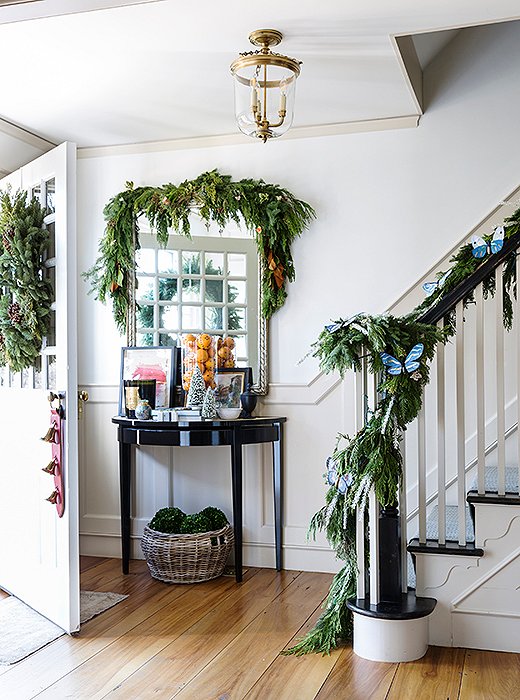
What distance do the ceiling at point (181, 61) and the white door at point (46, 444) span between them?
38 cm

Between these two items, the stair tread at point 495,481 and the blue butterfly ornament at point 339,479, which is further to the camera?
the stair tread at point 495,481

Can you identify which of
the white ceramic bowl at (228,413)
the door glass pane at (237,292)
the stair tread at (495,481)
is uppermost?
the door glass pane at (237,292)

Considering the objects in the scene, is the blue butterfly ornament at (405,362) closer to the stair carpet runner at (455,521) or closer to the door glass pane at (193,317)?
the stair carpet runner at (455,521)

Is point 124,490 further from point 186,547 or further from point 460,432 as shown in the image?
point 460,432

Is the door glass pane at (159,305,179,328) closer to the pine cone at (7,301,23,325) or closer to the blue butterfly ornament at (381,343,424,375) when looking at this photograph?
the pine cone at (7,301,23,325)

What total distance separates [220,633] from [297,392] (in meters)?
1.42

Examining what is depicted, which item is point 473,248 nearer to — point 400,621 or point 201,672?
point 400,621

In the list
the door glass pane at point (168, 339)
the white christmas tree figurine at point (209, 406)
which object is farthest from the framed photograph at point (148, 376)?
the white christmas tree figurine at point (209, 406)

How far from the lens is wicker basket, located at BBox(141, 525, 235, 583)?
13.0ft

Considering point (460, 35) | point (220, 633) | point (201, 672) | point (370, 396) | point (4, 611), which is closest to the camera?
point (201, 672)

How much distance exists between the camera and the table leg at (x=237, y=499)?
397cm

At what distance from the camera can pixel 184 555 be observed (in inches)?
155

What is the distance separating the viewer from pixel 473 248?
308 cm

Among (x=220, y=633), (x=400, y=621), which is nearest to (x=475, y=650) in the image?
(x=400, y=621)
